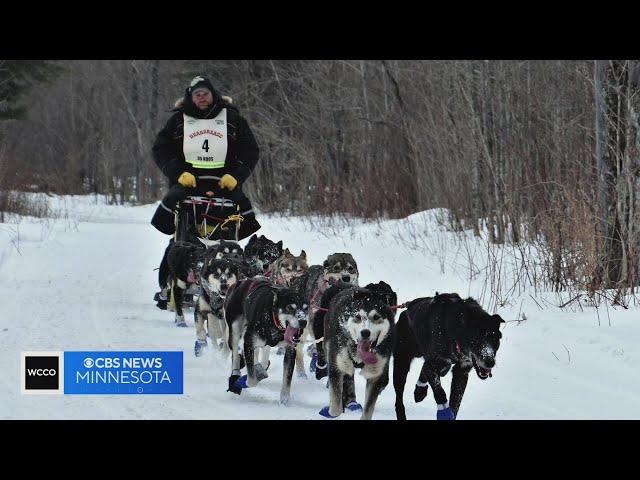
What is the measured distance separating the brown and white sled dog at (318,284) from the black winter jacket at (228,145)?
A: 87.8 inches

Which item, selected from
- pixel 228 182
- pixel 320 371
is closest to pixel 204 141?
pixel 228 182

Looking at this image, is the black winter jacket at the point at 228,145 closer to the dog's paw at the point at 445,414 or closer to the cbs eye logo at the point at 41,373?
the cbs eye logo at the point at 41,373

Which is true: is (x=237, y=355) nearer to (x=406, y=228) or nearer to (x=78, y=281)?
(x=78, y=281)

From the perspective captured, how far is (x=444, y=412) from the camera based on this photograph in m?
4.46

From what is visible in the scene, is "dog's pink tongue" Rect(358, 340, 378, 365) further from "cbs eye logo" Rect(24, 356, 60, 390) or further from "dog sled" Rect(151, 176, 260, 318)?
"dog sled" Rect(151, 176, 260, 318)

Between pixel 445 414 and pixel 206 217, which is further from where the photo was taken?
pixel 206 217

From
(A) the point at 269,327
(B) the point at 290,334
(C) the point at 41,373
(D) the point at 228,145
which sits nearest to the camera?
(C) the point at 41,373

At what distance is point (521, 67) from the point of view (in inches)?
460

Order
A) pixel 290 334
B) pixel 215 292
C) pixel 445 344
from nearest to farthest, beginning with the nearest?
pixel 445 344, pixel 290 334, pixel 215 292

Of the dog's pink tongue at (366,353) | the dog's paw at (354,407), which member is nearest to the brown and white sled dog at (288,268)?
the dog's paw at (354,407)

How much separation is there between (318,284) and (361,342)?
7.45 feet

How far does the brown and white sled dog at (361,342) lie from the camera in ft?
14.9

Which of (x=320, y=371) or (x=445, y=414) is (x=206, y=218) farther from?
(x=445, y=414)

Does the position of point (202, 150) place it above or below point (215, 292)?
above
